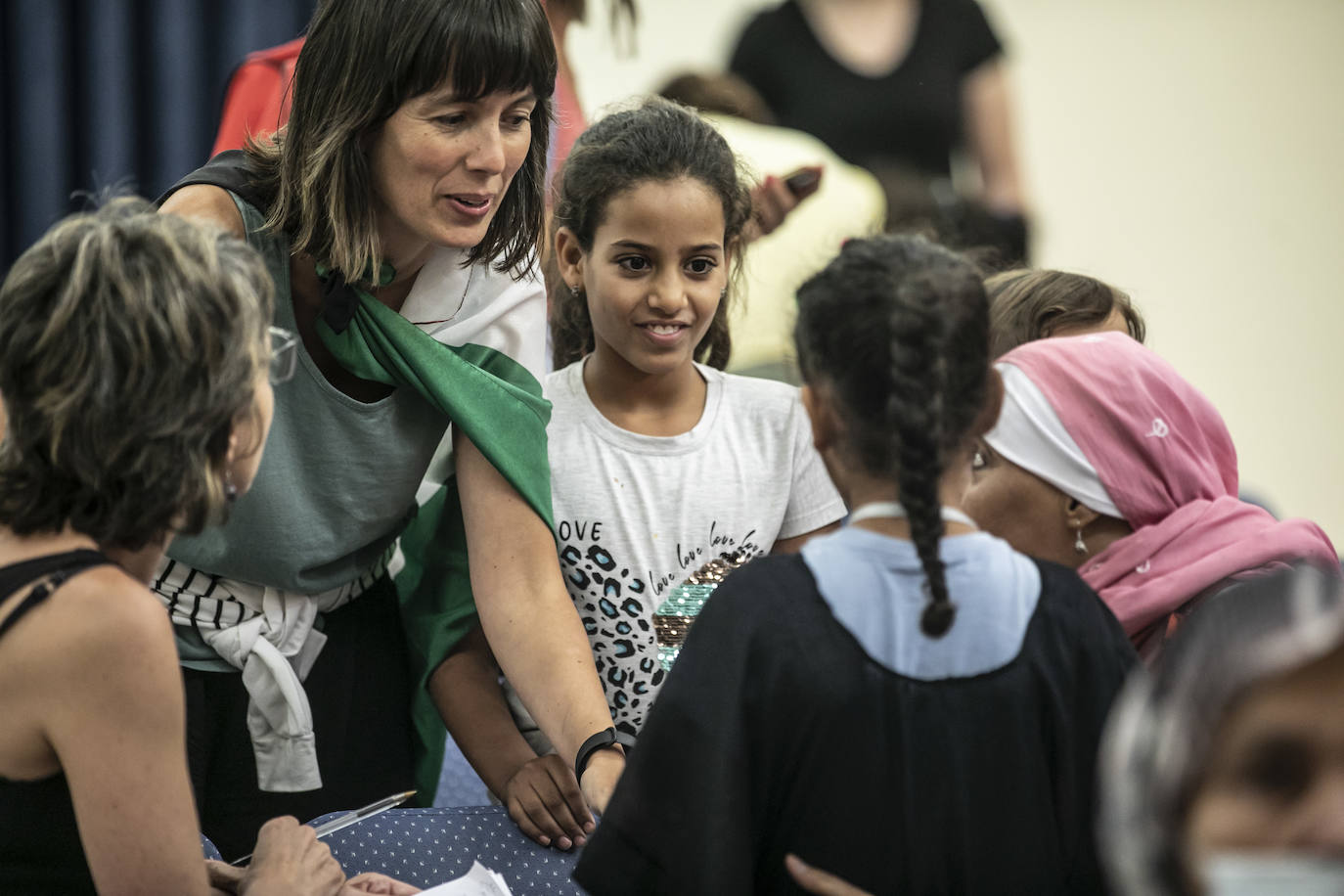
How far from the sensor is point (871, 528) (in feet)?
3.10

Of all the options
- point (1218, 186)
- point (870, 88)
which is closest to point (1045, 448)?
point (870, 88)

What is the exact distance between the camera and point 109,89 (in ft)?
9.26

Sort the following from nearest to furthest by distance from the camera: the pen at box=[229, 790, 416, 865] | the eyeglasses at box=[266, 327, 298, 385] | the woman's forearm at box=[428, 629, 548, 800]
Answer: the pen at box=[229, 790, 416, 865]
the eyeglasses at box=[266, 327, 298, 385]
the woman's forearm at box=[428, 629, 548, 800]

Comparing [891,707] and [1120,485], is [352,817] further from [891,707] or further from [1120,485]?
[1120,485]

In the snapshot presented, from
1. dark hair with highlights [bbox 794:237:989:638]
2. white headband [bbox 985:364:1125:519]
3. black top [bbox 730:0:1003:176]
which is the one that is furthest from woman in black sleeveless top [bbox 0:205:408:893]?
black top [bbox 730:0:1003:176]

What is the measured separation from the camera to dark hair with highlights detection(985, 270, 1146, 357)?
5.20 feet

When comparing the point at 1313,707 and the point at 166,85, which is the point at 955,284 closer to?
the point at 1313,707

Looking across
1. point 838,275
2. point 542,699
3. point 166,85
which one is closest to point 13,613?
point 542,699

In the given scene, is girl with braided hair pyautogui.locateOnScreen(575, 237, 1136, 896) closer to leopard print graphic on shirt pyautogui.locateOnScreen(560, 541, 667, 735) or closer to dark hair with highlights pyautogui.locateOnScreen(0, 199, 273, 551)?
dark hair with highlights pyautogui.locateOnScreen(0, 199, 273, 551)

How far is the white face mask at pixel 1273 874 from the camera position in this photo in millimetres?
567

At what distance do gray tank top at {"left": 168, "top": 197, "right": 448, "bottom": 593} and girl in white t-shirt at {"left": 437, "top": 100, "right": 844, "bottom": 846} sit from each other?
7.9 inches

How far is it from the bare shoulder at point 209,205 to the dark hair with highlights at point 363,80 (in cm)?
3

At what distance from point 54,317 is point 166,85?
2.13 m

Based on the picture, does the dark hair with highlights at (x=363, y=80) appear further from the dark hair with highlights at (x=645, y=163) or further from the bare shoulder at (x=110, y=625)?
the bare shoulder at (x=110, y=625)
